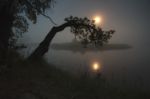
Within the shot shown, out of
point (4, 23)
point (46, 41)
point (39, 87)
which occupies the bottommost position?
point (39, 87)

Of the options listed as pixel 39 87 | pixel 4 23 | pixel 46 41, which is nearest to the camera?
pixel 39 87

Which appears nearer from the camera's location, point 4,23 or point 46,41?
point 4,23

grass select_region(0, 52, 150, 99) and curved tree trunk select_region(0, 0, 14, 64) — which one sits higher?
curved tree trunk select_region(0, 0, 14, 64)

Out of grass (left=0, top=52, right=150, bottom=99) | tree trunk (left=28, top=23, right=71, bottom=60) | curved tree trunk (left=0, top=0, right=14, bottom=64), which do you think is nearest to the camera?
grass (left=0, top=52, right=150, bottom=99)

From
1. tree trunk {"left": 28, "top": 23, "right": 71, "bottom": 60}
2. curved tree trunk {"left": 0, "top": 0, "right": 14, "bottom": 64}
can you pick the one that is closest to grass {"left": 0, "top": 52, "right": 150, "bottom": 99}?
curved tree trunk {"left": 0, "top": 0, "right": 14, "bottom": 64}

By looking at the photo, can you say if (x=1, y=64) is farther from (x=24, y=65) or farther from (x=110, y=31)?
(x=110, y=31)

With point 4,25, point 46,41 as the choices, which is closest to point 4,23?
point 4,25

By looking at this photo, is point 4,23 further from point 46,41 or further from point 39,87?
point 39,87

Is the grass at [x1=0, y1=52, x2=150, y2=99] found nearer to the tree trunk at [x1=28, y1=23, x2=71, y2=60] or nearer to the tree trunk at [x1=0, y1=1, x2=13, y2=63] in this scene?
the tree trunk at [x1=0, y1=1, x2=13, y2=63]

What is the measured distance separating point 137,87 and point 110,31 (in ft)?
11.3

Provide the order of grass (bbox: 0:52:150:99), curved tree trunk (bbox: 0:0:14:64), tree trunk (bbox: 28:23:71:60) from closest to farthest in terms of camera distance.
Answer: grass (bbox: 0:52:150:99) < curved tree trunk (bbox: 0:0:14:64) < tree trunk (bbox: 28:23:71:60)

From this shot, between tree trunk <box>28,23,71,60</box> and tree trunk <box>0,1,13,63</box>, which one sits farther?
tree trunk <box>28,23,71,60</box>

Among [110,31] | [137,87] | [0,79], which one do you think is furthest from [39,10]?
[137,87]

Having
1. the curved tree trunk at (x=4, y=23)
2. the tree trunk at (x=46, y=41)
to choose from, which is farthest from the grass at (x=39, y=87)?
the tree trunk at (x=46, y=41)
